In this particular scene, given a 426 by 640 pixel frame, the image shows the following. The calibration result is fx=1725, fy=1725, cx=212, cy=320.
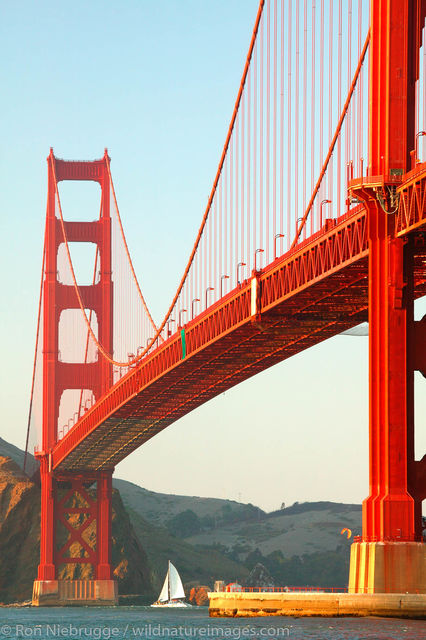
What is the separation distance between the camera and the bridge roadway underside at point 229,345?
49531 mm

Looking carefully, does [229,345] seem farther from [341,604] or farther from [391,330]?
[341,604]

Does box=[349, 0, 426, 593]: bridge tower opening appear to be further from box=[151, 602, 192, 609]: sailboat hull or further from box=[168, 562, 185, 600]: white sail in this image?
box=[168, 562, 185, 600]: white sail

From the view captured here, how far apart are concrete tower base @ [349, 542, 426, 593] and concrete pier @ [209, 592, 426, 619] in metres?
0.67

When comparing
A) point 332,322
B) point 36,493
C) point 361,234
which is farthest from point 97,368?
point 361,234

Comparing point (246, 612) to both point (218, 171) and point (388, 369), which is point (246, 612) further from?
point (218, 171)

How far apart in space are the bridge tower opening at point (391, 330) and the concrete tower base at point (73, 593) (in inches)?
2171

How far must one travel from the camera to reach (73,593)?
317 ft

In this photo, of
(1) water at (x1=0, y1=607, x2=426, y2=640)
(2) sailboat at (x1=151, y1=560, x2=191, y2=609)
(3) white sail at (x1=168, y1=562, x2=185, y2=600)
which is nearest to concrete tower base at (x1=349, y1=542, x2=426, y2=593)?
(1) water at (x1=0, y1=607, x2=426, y2=640)

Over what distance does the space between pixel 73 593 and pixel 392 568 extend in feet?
189

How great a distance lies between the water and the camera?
37.6 meters

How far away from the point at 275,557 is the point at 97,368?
68163 mm

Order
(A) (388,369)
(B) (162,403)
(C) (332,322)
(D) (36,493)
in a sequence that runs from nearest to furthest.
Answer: (A) (388,369) → (C) (332,322) → (B) (162,403) → (D) (36,493)

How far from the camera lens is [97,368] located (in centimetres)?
9250

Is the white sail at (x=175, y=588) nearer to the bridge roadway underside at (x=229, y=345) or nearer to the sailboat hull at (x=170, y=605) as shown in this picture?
the sailboat hull at (x=170, y=605)
